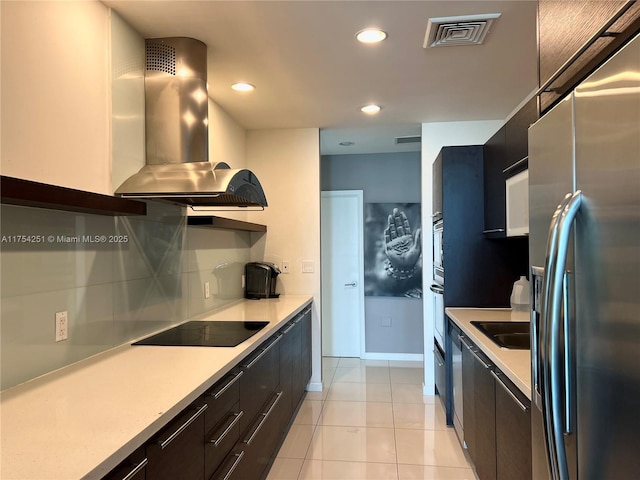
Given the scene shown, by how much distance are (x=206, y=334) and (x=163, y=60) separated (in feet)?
4.82

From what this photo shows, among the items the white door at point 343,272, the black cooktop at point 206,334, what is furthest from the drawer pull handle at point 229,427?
the white door at point 343,272

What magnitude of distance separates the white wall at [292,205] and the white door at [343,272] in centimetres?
109

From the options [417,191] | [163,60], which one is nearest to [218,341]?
[163,60]

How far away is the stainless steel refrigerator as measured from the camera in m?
0.76

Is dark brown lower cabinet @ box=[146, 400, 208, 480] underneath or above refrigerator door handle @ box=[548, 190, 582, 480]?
underneath

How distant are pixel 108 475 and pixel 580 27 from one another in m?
1.57

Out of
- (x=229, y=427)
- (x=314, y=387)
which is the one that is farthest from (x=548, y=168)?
A: (x=314, y=387)

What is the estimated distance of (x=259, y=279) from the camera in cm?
374

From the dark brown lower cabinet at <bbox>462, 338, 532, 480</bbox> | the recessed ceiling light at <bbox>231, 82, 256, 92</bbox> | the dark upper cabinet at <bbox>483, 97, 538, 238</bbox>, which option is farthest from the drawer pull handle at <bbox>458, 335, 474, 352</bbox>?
the recessed ceiling light at <bbox>231, 82, 256, 92</bbox>

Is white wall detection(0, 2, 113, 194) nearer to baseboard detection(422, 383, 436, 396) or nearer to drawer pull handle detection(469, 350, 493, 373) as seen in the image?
drawer pull handle detection(469, 350, 493, 373)

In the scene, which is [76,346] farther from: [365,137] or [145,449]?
[365,137]

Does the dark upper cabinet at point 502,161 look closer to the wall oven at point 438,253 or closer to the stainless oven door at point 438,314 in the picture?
the wall oven at point 438,253

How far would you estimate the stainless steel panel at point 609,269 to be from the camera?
75cm

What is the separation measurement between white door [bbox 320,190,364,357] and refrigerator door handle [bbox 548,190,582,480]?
4.06 m
